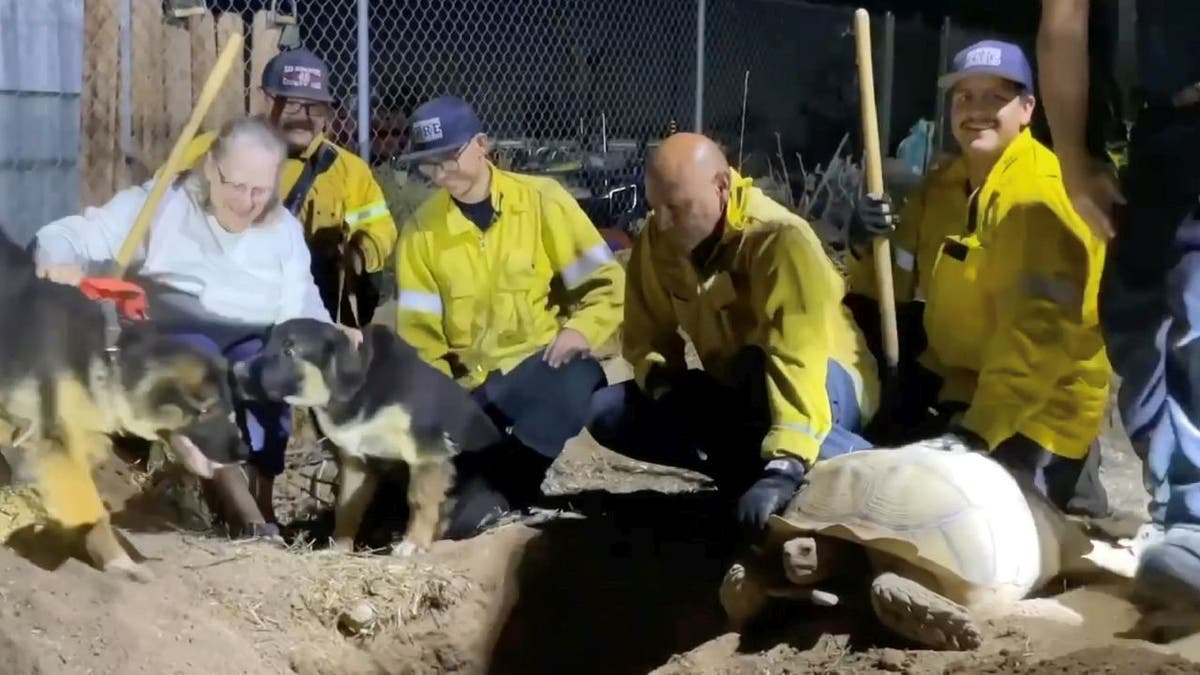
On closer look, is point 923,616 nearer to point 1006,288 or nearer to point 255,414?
point 1006,288

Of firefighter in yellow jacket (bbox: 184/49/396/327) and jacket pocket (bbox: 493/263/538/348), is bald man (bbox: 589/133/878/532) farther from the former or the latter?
firefighter in yellow jacket (bbox: 184/49/396/327)

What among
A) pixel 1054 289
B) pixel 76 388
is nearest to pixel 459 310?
pixel 76 388

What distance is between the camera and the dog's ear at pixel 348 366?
11.6 feet

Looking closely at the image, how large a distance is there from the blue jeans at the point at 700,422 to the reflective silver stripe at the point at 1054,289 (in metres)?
0.57

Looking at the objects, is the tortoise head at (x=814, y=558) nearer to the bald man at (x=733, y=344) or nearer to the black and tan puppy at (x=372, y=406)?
the bald man at (x=733, y=344)

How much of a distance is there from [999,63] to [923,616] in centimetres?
142

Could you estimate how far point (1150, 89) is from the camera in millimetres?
2660

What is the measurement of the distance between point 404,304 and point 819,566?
4.77 feet

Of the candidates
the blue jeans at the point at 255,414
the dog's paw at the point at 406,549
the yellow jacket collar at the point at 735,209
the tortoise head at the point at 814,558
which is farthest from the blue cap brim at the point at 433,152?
the tortoise head at the point at 814,558

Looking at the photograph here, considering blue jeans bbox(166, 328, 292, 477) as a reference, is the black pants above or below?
above

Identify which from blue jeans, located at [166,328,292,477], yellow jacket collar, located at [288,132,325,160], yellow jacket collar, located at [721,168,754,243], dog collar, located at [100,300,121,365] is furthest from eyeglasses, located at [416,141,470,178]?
dog collar, located at [100,300,121,365]

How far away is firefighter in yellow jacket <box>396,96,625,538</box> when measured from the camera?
376 centimetres

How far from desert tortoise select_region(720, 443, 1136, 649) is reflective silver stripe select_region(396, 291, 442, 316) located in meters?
1.22

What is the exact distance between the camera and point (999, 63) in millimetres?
3266
